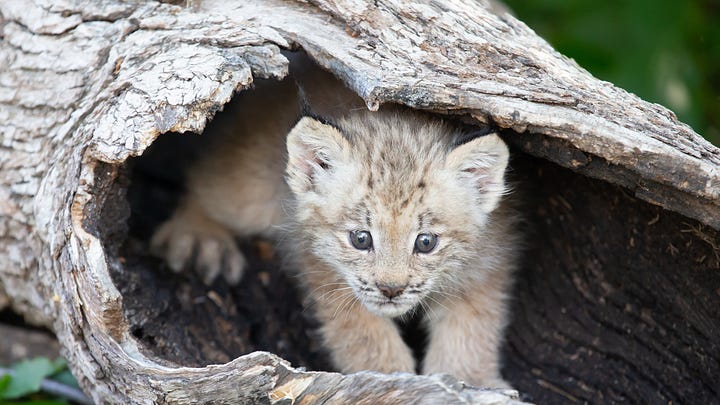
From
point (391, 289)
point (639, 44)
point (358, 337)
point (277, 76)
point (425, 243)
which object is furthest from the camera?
point (639, 44)

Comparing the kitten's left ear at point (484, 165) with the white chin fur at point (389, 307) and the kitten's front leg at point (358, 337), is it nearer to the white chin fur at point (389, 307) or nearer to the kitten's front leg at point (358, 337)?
the white chin fur at point (389, 307)

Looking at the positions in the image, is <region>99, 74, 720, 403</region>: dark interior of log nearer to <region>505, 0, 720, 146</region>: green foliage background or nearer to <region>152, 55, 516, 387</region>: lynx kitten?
<region>152, 55, 516, 387</region>: lynx kitten

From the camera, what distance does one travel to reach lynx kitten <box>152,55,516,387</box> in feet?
12.2

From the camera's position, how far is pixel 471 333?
4.22 meters

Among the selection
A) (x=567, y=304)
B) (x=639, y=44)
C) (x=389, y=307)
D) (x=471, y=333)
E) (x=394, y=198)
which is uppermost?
(x=639, y=44)

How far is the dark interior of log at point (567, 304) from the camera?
3.60 meters

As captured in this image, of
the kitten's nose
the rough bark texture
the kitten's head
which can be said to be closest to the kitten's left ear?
the kitten's head

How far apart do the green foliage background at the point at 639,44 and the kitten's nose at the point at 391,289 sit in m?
2.29

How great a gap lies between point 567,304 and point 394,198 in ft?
3.80

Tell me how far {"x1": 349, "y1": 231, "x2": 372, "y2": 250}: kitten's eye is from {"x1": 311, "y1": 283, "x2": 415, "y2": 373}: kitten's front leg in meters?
0.36

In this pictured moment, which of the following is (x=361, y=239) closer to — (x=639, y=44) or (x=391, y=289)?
(x=391, y=289)

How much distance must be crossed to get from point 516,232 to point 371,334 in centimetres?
93

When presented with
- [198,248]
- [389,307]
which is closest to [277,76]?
[389,307]

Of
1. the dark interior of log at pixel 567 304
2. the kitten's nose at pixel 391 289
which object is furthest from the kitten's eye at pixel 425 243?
the dark interior of log at pixel 567 304
